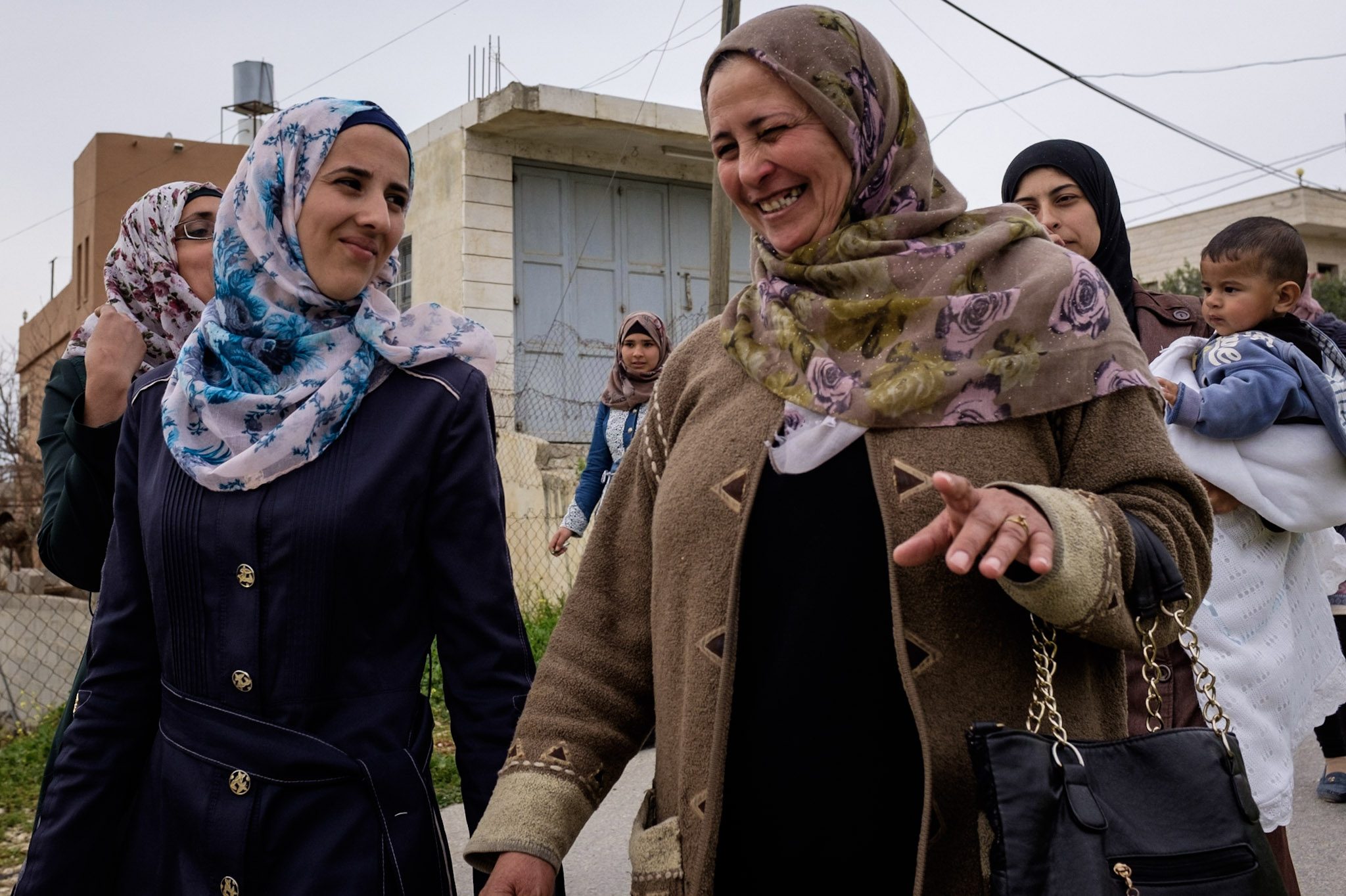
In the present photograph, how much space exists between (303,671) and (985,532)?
1.18m

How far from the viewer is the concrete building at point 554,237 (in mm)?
12156

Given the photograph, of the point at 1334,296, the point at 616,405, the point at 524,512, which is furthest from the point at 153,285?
the point at 1334,296

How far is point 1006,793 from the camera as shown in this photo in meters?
1.41

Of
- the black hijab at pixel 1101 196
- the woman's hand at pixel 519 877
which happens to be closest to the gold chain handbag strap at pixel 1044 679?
the woman's hand at pixel 519 877

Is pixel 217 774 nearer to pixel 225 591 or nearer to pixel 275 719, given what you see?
pixel 275 719

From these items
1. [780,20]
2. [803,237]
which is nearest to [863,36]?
[780,20]

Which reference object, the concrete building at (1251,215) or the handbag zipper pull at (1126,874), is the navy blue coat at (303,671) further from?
the concrete building at (1251,215)

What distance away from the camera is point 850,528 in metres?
1.70

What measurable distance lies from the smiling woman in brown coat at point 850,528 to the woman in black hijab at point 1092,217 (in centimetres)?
140

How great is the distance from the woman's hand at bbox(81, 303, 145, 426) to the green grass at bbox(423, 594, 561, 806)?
35.9 inches

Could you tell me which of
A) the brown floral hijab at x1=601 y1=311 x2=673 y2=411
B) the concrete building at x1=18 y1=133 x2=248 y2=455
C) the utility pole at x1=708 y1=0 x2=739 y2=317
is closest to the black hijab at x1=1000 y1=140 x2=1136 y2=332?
the brown floral hijab at x1=601 y1=311 x2=673 y2=411

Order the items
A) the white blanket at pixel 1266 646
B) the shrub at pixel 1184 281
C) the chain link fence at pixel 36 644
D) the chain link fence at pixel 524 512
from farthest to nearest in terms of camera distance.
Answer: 1. the shrub at pixel 1184 281
2. the chain link fence at pixel 524 512
3. the chain link fence at pixel 36 644
4. the white blanket at pixel 1266 646

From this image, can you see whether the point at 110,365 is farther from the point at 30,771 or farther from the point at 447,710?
the point at 30,771

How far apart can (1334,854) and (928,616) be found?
323 cm
